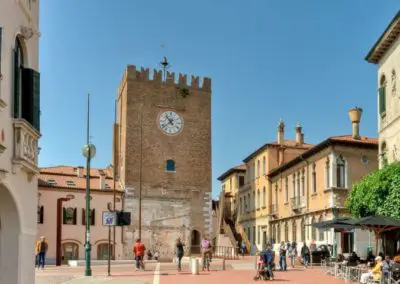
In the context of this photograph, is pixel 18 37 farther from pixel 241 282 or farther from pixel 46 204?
pixel 46 204

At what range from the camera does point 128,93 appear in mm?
57688

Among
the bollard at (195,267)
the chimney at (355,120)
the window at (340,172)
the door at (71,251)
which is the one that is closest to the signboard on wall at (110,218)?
the bollard at (195,267)

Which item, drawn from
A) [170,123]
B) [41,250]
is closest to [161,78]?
[170,123]

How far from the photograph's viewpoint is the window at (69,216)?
52.9 meters

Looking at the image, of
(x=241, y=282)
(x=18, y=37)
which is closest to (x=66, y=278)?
(x=241, y=282)

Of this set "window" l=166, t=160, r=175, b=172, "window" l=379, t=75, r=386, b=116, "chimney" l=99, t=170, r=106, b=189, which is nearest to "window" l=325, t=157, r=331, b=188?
"window" l=379, t=75, r=386, b=116

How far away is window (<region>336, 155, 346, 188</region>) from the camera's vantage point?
42844 mm

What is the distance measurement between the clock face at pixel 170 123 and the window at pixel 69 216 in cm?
1112

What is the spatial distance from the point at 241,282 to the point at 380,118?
11.3 metres

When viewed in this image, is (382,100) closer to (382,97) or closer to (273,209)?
(382,97)

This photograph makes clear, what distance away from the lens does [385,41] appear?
27.8 meters

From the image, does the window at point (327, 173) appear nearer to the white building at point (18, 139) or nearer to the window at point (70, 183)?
the window at point (70, 183)

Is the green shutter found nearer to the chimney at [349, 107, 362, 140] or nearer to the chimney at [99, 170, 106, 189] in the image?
the chimney at [349, 107, 362, 140]

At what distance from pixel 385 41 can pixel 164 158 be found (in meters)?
32.7
